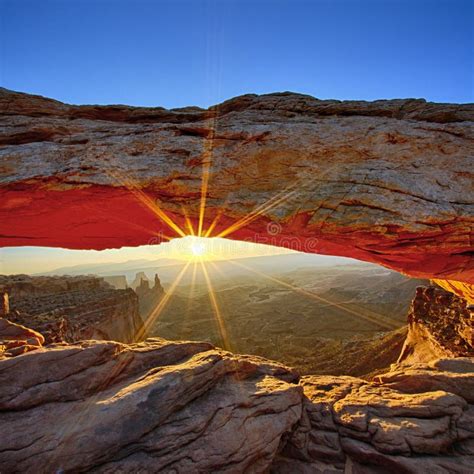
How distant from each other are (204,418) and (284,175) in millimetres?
8919

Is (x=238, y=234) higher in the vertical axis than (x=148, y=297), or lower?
higher

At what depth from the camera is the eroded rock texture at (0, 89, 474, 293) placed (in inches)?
382

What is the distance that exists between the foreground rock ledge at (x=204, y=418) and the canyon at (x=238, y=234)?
40 millimetres

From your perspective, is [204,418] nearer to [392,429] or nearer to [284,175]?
[392,429]

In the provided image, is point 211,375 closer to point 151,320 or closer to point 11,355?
point 11,355

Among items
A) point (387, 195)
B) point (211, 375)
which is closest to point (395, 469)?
point (211, 375)

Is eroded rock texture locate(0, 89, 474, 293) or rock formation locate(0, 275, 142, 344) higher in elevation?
eroded rock texture locate(0, 89, 474, 293)

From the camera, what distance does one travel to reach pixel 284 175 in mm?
10453

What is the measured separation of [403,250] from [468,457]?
6662 millimetres

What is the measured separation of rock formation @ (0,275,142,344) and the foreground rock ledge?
11937 millimetres

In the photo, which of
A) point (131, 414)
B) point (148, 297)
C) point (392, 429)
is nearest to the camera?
point (131, 414)

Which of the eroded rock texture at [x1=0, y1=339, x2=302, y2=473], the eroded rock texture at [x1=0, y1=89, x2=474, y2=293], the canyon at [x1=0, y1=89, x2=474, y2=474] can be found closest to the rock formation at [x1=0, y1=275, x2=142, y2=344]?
the canyon at [x1=0, y1=89, x2=474, y2=474]

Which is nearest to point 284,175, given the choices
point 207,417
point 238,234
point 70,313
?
point 238,234

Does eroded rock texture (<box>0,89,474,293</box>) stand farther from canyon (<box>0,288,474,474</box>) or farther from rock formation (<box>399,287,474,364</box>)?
canyon (<box>0,288,474,474</box>)
